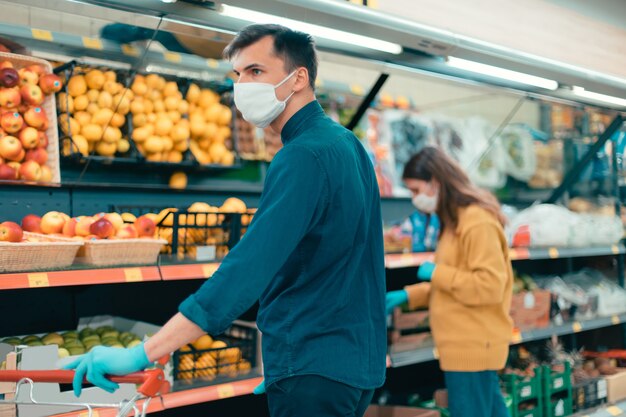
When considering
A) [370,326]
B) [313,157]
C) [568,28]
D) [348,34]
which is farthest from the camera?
[568,28]

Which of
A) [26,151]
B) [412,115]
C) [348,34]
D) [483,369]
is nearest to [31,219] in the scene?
[26,151]

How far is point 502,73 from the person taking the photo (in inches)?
144

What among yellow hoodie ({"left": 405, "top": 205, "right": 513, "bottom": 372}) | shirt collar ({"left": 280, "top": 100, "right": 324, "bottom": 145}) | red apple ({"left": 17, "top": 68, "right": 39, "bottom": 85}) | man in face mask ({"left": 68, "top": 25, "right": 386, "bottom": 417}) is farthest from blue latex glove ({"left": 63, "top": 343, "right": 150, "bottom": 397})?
yellow hoodie ({"left": 405, "top": 205, "right": 513, "bottom": 372})

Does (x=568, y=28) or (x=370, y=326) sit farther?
(x=568, y=28)

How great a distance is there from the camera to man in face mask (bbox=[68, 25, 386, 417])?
5.14ft

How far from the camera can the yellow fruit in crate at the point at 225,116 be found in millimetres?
→ 3428

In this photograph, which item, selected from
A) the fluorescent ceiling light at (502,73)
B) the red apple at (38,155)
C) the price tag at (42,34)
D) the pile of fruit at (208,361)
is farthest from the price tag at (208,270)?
the fluorescent ceiling light at (502,73)

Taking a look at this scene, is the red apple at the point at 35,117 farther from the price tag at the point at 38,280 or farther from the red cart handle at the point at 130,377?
the red cart handle at the point at 130,377

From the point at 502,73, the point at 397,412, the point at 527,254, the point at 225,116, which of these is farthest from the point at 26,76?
the point at 527,254

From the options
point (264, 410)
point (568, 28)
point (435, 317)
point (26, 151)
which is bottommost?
point (264, 410)

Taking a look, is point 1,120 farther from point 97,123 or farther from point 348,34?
point 348,34

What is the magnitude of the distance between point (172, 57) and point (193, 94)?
0.26 meters

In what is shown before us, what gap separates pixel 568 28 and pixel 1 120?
3637 millimetres

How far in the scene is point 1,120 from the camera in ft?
8.70
